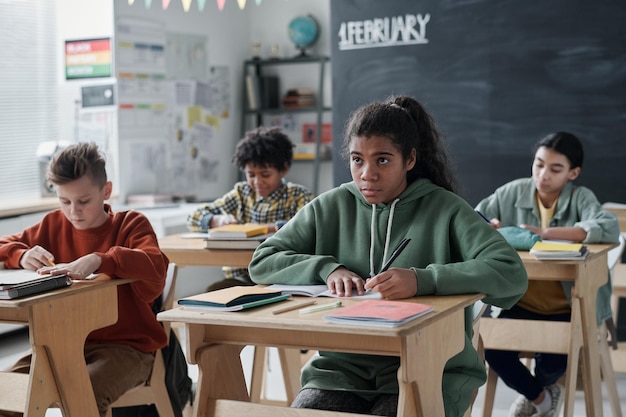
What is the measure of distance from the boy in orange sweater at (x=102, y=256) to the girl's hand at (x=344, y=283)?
0.68m

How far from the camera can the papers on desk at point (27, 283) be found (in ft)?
7.34

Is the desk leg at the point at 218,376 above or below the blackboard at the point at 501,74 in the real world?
below

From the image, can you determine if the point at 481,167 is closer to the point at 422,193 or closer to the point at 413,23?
the point at 413,23

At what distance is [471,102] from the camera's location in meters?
4.83

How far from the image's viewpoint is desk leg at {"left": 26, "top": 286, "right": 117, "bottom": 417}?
233cm

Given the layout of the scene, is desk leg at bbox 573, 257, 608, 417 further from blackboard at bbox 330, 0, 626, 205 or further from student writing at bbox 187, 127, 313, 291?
blackboard at bbox 330, 0, 626, 205

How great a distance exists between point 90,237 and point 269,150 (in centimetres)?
124

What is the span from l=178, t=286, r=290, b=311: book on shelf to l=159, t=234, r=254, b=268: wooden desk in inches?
51.3

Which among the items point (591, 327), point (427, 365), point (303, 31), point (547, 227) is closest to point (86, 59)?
point (303, 31)

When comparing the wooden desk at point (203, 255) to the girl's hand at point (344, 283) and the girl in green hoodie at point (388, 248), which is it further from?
the girl's hand at point (344, 283)

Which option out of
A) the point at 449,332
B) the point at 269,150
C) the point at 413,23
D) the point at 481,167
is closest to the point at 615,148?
the point at 481,167

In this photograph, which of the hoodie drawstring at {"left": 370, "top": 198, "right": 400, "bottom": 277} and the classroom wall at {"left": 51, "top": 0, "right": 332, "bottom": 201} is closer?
the hoodie drawstring at {"left": 370, "top": 198, "right": 400, "bottom": 277}

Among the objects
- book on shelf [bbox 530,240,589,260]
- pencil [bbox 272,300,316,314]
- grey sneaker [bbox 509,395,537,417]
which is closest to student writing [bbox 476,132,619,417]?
grey sneaker [bbox 509,395,537,417]

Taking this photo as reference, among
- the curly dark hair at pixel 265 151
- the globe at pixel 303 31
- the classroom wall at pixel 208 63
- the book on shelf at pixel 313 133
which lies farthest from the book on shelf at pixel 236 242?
the globe at pixel 303 31
